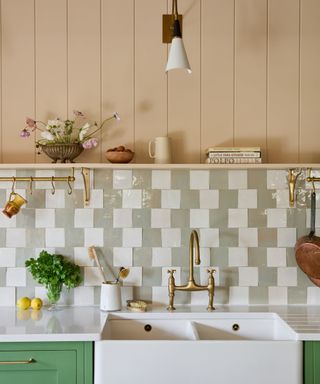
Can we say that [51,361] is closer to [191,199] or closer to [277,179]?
[191,199]

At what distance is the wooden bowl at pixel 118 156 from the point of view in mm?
2506

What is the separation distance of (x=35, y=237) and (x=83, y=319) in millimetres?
539

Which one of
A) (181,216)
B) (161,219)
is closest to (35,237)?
(161,219)

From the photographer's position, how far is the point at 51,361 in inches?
82.0

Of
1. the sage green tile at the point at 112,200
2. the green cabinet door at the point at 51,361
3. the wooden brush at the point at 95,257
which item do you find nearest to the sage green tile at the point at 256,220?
the sage green tile at the point at 112,200

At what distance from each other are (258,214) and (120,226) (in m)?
0.70

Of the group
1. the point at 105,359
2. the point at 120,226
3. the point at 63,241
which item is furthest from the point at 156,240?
A: the point at 105,359

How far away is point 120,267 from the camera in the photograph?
263 cm

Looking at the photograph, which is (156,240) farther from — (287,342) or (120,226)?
(287,342)

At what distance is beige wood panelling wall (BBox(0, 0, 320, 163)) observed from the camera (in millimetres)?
2664

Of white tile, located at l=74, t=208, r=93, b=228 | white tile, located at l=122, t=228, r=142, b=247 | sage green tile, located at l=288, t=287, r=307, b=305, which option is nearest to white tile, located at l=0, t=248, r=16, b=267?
white tile, located at l=74, t=208, r=93, b=228

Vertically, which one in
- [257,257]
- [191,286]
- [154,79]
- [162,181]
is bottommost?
[191,286]

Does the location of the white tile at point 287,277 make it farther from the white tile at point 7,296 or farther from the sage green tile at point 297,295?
the white tile at point 7,296

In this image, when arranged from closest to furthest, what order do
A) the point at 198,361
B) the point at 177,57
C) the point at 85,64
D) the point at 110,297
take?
1. the point at 198,361
2. the point at 177,57
3. the point at 110,297
4. the point at 85,64
